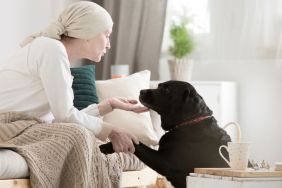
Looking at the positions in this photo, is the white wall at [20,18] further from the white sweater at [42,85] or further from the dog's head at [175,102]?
the dog's head at [175,102]

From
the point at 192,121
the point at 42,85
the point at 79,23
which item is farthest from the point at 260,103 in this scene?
the point at 42,85

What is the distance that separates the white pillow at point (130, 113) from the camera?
3006mm

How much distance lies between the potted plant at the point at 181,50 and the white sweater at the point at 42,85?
1898 mm

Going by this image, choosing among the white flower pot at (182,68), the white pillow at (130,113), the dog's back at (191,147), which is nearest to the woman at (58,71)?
the dog's back at (191,147)

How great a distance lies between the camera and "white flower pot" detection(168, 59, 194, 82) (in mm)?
4016

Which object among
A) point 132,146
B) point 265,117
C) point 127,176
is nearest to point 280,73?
point 265,117

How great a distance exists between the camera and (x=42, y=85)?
7.06ft

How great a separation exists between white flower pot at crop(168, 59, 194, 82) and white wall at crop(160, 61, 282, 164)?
27 centimetres

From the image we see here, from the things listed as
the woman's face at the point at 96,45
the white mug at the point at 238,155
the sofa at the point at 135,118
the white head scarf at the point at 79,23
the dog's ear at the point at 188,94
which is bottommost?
the sofa at the point at 135,118

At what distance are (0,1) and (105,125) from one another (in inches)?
80.3

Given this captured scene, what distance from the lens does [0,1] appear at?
391 centimetres

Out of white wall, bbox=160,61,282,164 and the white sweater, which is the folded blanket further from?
white wall, bbox=160,61,282,164

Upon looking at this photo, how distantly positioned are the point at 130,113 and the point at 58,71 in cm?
107

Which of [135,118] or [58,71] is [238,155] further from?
[135,118]
